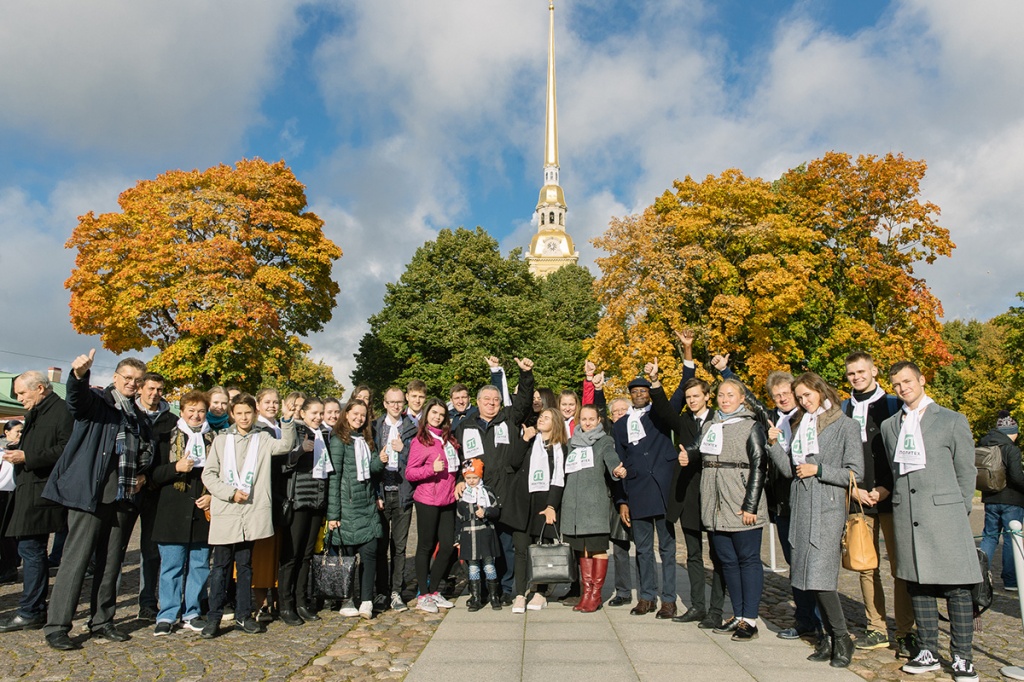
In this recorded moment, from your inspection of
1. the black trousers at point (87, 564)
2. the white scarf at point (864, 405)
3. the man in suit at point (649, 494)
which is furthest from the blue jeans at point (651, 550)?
the black trousers at point (87, 564)

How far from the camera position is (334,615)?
6859 mm

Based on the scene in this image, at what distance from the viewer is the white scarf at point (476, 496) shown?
280 inches

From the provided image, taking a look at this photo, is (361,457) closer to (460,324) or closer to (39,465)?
(39,465)

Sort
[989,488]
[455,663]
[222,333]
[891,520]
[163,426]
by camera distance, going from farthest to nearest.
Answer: [222,333] < [989,488] < [163,426] < [891,520] < [455,663]

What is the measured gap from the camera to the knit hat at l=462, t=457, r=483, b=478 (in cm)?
719

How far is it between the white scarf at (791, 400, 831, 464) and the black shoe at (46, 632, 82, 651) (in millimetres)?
5919

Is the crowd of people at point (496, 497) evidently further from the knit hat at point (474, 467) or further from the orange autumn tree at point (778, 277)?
the orange autumn tree at point (778, 277)

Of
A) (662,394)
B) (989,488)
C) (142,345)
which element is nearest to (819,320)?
(989,488)

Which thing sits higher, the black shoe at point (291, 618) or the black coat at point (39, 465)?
the black coat at point (39, 465)

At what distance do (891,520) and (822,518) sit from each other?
2.79 feet

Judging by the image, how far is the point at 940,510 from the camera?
16.8 feet

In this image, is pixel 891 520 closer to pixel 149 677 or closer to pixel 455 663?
pixel 455 663

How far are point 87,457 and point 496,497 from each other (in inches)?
144

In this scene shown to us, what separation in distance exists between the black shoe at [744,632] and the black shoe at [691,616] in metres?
0.64
